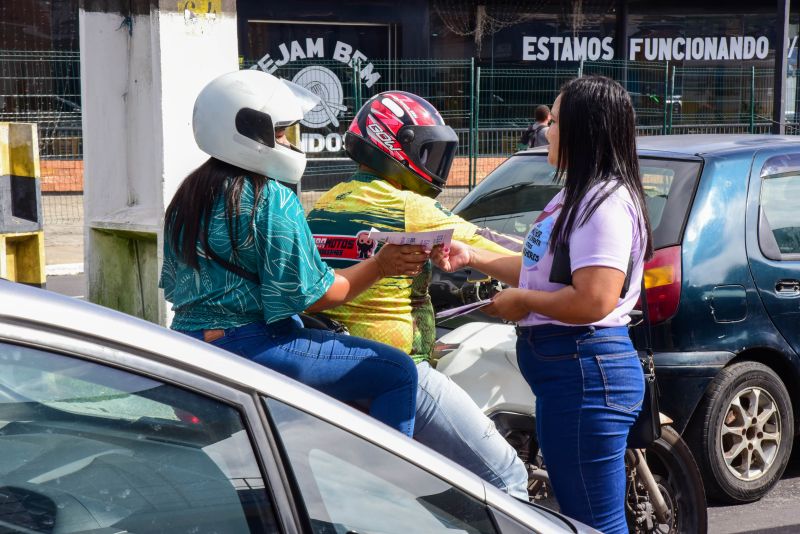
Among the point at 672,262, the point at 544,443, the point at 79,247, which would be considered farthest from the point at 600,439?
the point at 79,247

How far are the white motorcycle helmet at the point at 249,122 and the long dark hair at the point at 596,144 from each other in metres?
0.76

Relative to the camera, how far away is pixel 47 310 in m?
1.64

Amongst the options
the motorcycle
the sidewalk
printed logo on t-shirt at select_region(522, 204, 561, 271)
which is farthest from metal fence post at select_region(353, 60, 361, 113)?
printed logo on t-shirt at select_region(522, 204, 561, 271)

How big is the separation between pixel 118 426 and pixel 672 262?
3.26 metres

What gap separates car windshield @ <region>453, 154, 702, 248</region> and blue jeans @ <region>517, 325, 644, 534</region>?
5.94 feet

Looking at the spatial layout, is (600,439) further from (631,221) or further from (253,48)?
(253,48)

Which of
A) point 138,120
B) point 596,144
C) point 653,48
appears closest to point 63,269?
point 138,120

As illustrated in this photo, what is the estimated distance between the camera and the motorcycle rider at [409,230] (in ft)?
10.2

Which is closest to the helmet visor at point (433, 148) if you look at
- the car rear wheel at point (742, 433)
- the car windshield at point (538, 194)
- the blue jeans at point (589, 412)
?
the blue jeans at point (589, 412)

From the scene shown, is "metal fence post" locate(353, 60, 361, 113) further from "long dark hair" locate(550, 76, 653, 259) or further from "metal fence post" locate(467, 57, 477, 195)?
"long dark hair" locate(550, 76, 653, 259)

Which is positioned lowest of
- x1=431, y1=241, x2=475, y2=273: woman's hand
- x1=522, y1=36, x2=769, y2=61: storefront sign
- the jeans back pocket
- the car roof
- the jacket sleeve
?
the jeans back pocket

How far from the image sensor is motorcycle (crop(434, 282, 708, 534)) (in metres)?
3.85

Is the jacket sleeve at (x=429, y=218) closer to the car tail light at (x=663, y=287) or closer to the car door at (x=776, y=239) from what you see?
the car tail light at (x=663, y=287)

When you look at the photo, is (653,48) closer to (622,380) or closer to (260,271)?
(622,380)
